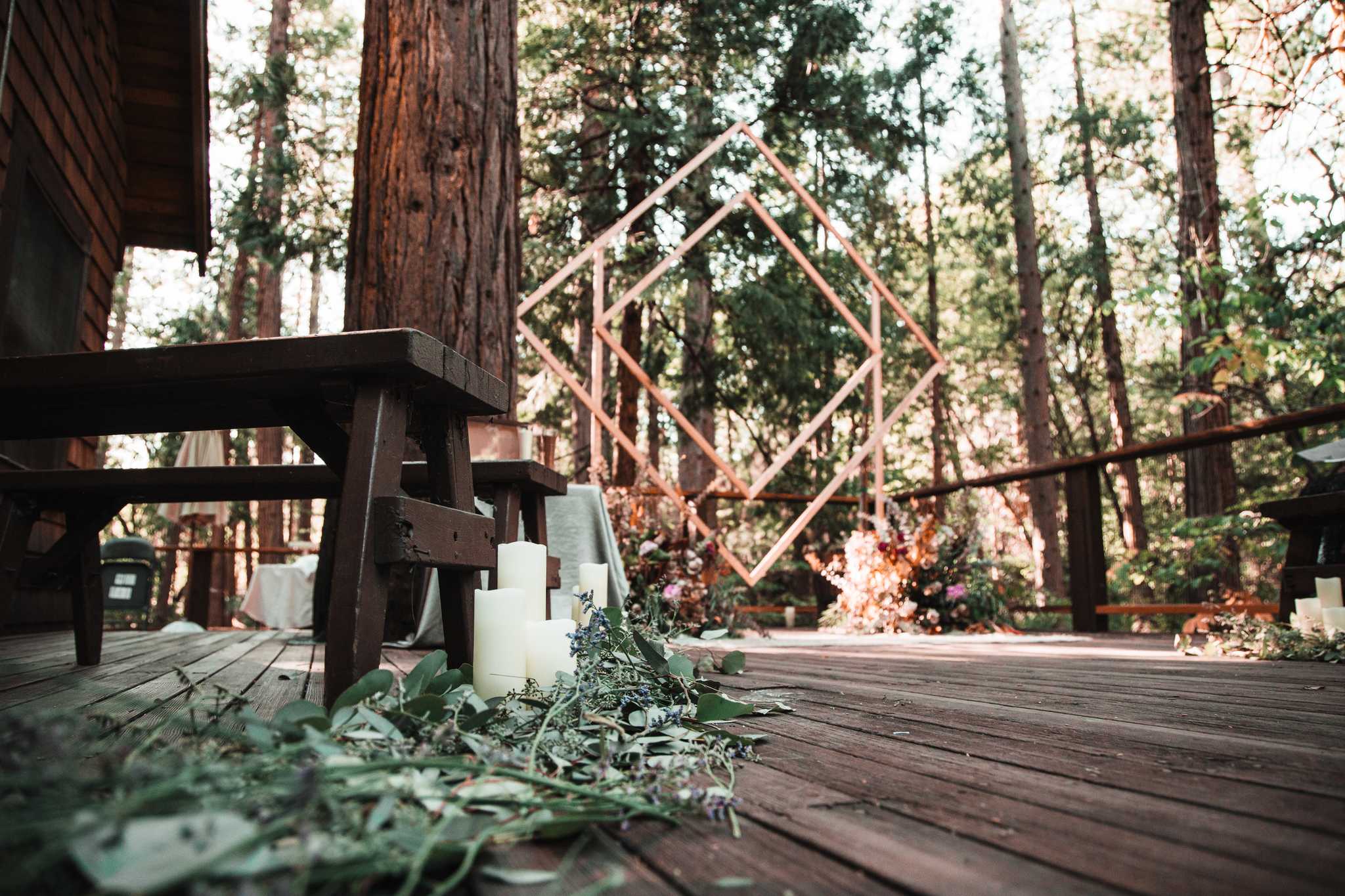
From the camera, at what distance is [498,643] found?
131 centimetres

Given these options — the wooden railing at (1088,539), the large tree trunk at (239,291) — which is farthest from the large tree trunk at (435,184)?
the large tree trunk at (239,291)

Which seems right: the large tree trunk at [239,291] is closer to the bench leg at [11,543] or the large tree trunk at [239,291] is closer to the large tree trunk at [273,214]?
the large tree trunk at [273,214]

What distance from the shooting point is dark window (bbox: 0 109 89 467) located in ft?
11.6

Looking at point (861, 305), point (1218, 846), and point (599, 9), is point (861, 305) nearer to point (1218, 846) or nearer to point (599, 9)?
point (599, 9)

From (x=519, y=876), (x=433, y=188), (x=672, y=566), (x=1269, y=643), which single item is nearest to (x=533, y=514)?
(x=433, y=188)

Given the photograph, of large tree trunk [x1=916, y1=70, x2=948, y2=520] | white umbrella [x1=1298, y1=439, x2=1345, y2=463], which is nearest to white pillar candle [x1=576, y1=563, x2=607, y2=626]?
white umbrella [x1=1298, y1=439, x2=1345, y2=463]


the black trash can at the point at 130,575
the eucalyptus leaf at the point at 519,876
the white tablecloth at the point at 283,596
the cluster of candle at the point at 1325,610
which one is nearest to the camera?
the eucalyptus leaf at the point at 519,876

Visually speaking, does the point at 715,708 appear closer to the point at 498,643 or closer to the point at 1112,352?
the point at 498,643

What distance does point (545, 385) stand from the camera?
10.0 metres

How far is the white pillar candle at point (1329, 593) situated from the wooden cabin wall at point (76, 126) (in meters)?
4.45

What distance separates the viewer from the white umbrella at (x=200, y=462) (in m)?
7.99

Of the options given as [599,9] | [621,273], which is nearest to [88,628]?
[621,273]

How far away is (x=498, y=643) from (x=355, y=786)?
0.58m

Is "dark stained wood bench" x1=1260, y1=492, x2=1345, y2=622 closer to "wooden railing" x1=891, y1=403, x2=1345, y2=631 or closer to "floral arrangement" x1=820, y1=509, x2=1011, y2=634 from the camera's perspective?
"wooden railing" x1=891, y1=403, x2=1345, y2=631
